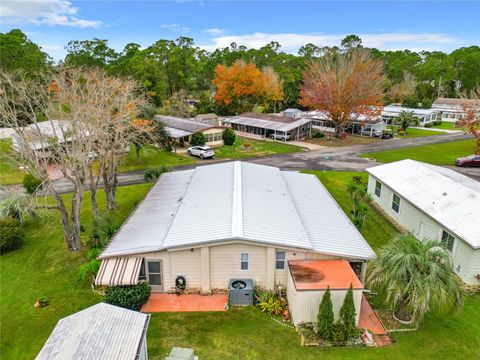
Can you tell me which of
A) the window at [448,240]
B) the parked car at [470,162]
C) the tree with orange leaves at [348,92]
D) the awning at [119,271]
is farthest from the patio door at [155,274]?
the tree with orange leaves at [348,92]

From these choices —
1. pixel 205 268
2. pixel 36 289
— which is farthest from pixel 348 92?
pixel 36 289

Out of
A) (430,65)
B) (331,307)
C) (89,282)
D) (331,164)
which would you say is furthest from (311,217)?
(430,65)

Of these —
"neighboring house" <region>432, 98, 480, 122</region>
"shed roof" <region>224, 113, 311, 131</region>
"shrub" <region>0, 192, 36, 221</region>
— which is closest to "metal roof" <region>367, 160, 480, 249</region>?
"shrub" <region>0, 192, 36, 221</region>

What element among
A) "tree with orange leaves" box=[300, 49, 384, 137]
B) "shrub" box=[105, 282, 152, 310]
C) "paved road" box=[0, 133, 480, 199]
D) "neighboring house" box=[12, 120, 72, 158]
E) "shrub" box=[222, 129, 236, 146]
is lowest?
"shrub" box=[105, 282, 152, 310]

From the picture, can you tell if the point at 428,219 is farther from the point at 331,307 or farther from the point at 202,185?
the point at 202,185

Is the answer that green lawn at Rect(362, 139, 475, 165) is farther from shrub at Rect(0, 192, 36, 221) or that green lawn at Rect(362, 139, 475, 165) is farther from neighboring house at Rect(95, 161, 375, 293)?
shrub at Rect(0, 192, 36, 221)
